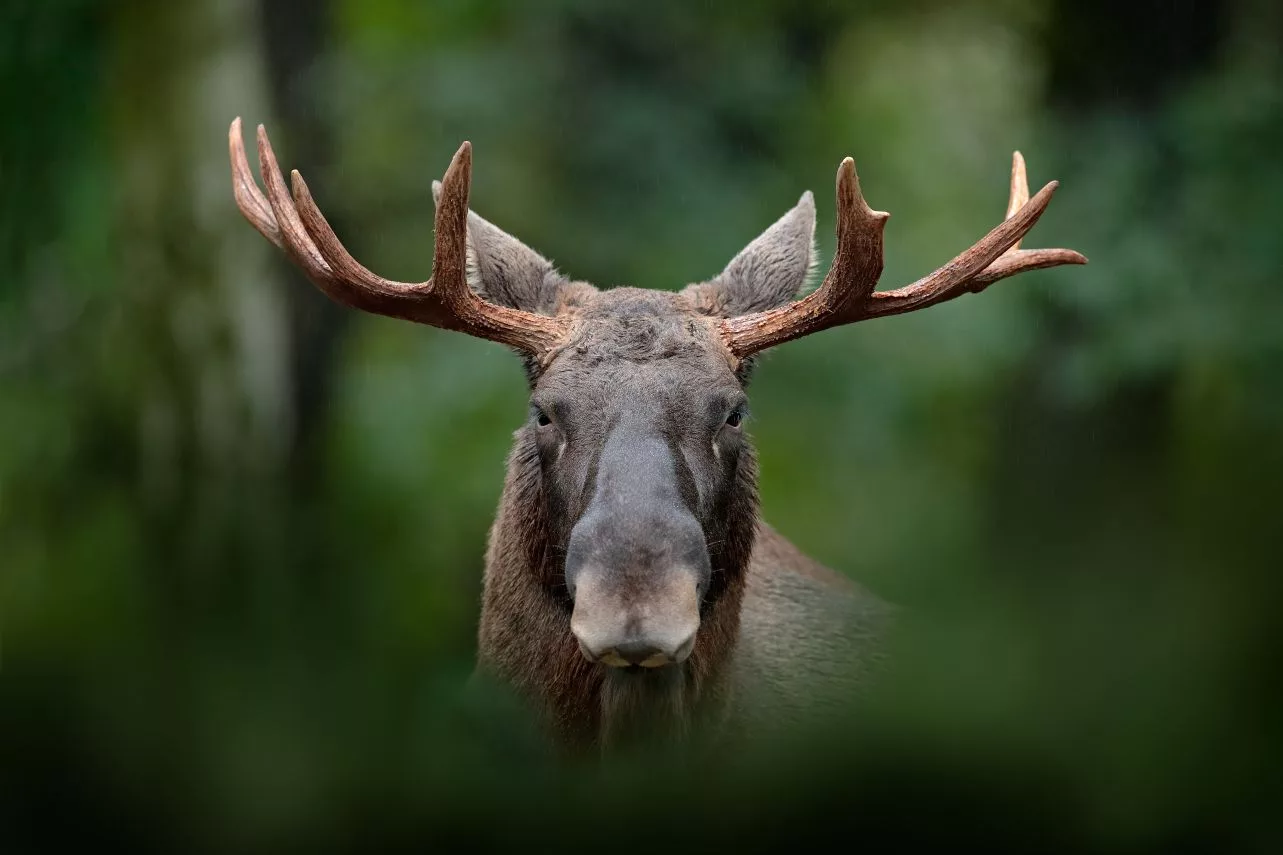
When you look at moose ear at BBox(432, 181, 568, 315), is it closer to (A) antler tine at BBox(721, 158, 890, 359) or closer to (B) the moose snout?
(A) antler tine at BBox(721, 158, 890, 359)

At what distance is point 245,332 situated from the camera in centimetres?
699

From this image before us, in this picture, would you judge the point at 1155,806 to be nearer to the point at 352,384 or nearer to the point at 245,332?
the point at 245,332

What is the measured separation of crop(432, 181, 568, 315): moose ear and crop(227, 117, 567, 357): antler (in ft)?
0.77

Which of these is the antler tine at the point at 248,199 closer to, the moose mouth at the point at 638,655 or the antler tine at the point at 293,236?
the antler tine at the point at 293,236

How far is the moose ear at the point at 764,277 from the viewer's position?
424 cm

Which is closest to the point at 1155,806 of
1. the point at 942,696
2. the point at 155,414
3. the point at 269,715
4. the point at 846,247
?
the point at 942,696

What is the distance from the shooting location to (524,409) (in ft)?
25.3

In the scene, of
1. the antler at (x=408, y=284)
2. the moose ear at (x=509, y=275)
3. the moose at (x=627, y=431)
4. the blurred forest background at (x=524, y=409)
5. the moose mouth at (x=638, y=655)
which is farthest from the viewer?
the moose ear at (x=509, y=275)

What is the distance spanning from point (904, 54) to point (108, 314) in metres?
6.10

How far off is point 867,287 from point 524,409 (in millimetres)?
4151

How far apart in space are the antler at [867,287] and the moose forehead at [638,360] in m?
0.15

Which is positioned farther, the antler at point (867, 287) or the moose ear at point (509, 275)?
the moose ear at point (509, 275)

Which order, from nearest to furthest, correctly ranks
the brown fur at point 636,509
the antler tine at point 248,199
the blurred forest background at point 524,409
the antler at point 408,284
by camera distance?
the blurred forest background at point 524,409
the brown fur at point 636,509
the antler at point 408,284
the antler tine at point 248,199

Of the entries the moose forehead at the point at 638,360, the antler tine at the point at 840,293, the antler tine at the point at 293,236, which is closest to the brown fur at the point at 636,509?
the moose forehead at the point at 638,360
